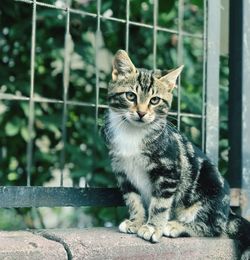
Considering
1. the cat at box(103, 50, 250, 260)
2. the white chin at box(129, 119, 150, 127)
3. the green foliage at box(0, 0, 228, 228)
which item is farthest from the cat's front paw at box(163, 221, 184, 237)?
the green foliage at box(0, 0, 228, 228)

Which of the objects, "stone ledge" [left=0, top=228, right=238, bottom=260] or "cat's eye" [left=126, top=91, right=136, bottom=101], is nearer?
"stone ledge" [left=0, top=228, right=238, bottom=260]

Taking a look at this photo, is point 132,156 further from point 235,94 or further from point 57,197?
point 235,94

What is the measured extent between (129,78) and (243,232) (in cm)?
97

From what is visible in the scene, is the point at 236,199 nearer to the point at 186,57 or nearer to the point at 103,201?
the point at 103,201

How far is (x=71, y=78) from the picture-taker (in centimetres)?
482

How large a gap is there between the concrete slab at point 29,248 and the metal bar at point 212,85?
1.25 meters

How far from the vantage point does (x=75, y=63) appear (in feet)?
17.8

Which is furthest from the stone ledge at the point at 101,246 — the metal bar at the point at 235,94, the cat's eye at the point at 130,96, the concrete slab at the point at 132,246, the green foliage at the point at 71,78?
the green foliage at the point at 71,78

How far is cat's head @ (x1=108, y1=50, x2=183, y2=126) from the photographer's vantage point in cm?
340

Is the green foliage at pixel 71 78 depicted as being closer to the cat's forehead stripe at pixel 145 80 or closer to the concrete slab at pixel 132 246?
the cat's forehead stripe at pixel 145 80

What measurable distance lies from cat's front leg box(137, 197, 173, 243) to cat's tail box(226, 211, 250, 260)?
14.8 inches

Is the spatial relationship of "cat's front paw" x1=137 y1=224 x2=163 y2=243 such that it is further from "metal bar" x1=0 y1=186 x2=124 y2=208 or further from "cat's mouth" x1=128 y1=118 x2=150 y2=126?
"cat's mouth" x1=128 y1=118 x2=150 y2=126

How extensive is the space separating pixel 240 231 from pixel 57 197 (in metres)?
0.95

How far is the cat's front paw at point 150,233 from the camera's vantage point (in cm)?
327
